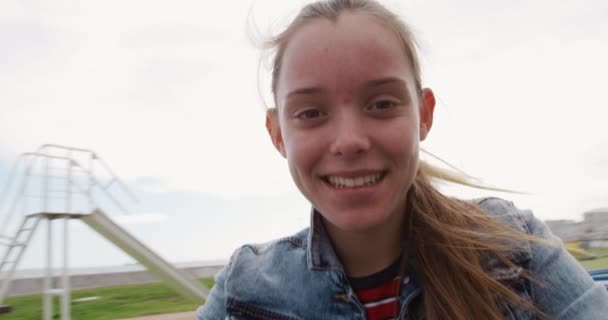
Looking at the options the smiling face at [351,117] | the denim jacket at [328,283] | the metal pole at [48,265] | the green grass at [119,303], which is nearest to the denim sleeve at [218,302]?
the denim jacket at [328,283]

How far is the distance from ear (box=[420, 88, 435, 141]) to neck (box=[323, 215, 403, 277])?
Result: 0.19 meters

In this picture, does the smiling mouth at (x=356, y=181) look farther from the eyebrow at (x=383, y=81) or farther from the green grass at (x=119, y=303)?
the green grass at (x=119, y=303)

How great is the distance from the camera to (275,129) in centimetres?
112

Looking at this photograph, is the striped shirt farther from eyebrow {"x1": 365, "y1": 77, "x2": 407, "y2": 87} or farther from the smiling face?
eyebrow {"x1": 365, "y1": 77, "x2": 407, "y2": 87}

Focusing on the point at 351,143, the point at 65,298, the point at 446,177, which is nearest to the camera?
the point at 351,143

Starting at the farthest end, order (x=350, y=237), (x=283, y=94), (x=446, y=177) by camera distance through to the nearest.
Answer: (x=446, y=177) < (x=350, y=237) < (x=283, y=94)

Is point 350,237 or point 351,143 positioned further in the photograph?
point 350,237

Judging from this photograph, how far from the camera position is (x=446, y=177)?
1.23 meters

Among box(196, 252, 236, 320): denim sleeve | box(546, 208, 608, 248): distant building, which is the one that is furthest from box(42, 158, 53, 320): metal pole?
box(546, 208, 608, 248): distant building

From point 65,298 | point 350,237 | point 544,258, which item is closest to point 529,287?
point 544,258

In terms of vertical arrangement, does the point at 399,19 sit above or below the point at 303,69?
above

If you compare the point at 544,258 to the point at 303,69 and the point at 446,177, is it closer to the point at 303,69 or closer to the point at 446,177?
the point at 446,177

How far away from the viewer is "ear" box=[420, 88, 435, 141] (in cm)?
106

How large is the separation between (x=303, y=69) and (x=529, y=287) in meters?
0.61
